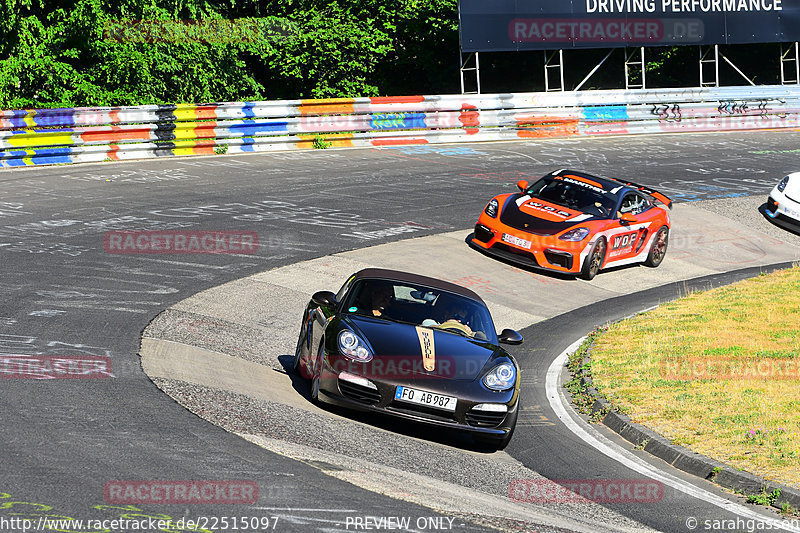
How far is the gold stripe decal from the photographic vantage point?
27.3 ft

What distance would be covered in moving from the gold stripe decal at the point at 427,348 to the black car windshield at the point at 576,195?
8.97 metres

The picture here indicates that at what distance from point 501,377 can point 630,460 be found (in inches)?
53.8

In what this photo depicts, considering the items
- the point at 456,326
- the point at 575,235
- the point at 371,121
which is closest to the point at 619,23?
the point at 371,121

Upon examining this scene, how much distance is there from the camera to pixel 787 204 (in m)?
21.5

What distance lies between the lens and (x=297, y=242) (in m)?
16.6

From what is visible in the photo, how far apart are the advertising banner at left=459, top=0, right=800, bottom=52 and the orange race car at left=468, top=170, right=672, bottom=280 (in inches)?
516

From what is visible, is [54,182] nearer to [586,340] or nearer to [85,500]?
[586,340]

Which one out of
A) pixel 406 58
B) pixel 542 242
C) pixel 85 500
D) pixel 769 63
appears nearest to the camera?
pixel 85 500

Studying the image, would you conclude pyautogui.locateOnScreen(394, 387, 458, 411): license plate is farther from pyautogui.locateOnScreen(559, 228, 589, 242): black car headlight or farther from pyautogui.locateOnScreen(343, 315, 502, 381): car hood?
pyautogui.locateOnScreen(559, 228, 589, 242): black car headlight

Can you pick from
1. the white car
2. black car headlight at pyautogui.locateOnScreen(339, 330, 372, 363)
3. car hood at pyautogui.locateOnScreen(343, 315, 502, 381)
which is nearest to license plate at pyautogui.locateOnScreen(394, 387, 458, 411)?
car hood at pyautogui.locateOnScreen(343, 315, 502, 381)

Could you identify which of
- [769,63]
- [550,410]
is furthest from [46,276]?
[769,63]

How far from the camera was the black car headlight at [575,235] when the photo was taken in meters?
16.5

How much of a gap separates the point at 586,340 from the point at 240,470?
7.75 meters

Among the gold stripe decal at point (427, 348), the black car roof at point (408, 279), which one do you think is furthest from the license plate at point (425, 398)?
the black car roof at point (408, 279)
